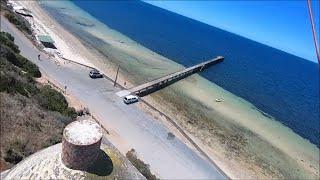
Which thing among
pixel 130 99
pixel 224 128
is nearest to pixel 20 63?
pixel 130 99

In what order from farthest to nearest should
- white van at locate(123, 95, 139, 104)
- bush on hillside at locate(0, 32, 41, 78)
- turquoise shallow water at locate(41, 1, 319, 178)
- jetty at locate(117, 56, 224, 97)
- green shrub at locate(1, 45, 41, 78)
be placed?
jetty at locate(117, 56, 224, 97), turquoise shallow water at locate(41, 1, 319, 178), white van at locate(123, 95, 139, 104), green shrub at locate(1, 45, 41, 78), bush on hillside at locate(0, 32, 41, 78)

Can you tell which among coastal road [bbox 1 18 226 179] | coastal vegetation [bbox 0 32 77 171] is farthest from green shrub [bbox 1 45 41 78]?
coastal vegetation [bbox 0 32 77 171]

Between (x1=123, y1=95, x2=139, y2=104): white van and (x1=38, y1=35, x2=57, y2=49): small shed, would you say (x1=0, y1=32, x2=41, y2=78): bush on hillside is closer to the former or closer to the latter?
(x1=123, y1=95, x2=139, y2=104): white van

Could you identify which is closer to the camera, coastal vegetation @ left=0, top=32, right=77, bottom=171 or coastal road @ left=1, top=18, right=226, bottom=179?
coastal vegetation @ left=0, top=32, right=77, bottom=171

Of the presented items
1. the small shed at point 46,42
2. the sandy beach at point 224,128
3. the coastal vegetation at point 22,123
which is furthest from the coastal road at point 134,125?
the coastal vegetation at point 22,123

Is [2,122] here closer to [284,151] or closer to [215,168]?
[215,168]

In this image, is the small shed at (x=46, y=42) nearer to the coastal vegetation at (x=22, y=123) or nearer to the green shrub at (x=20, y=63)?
the green shrub at (x=20, y=63)

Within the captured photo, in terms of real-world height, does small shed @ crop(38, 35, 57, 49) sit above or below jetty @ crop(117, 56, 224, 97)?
above
